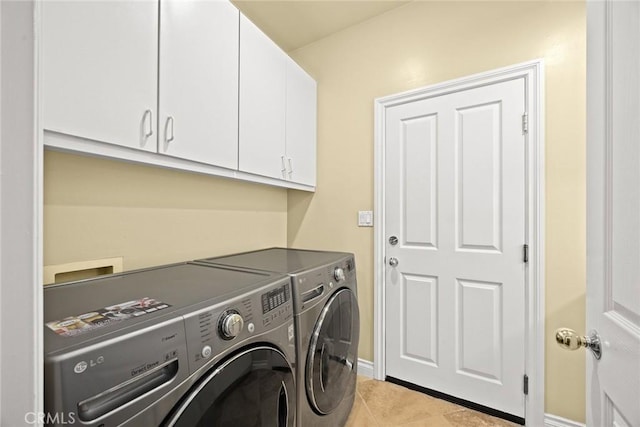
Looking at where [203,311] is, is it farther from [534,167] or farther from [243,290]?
[534,167]

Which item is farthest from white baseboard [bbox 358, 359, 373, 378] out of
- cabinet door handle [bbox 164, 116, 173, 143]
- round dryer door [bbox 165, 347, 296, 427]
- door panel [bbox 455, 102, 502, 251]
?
cabinet door handle [bbox 164, 116, 173, 143]

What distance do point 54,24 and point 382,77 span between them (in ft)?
6.00

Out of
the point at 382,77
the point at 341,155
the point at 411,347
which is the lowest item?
the point at 411,347

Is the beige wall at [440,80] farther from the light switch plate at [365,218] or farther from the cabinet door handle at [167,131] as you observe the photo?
the cabinet door handle at [167,131]

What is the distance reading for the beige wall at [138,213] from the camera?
3.69 feet

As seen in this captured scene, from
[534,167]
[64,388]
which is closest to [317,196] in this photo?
[534,167]

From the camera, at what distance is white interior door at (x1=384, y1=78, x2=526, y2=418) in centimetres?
165

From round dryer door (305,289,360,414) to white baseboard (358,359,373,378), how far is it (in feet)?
1.72

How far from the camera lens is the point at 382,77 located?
2094 millimetres

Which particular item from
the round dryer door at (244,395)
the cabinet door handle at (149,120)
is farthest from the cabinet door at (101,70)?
the round dryer door at (244,395)

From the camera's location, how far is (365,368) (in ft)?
6.97

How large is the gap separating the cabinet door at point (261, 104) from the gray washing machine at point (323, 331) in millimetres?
588

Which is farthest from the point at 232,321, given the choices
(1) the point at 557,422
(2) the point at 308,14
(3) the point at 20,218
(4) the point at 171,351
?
(2) the point at 308,14

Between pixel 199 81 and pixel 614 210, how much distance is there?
1.47 meters
